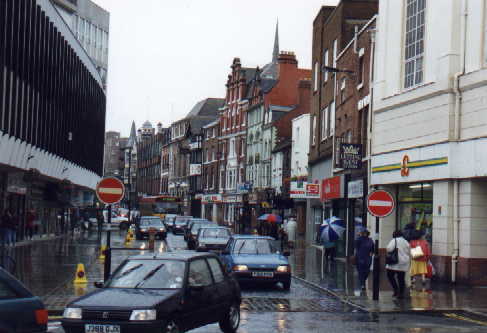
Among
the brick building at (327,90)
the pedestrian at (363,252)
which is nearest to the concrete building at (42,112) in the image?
the brick building at (327,90)

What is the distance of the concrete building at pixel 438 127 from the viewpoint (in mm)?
21594

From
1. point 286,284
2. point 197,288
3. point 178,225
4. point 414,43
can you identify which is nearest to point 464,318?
point 286,284

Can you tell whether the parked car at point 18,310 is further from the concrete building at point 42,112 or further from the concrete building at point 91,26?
the concrete building at point 91,26

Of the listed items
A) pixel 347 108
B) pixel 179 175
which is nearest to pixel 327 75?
pixel 347 108

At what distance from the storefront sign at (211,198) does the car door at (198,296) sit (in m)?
76.5

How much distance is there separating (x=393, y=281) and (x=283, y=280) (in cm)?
308

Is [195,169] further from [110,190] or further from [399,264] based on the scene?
[399,264]

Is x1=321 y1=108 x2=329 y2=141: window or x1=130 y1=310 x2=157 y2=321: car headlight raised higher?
x1=321 y1=108 x2=329 y2=141: window

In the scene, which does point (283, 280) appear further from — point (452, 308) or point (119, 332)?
point (119, 332)

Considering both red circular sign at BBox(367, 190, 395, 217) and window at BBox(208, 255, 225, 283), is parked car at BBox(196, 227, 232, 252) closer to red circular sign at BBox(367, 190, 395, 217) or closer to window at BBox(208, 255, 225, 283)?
red circular sign at BBox(367, 190, 395, 217)

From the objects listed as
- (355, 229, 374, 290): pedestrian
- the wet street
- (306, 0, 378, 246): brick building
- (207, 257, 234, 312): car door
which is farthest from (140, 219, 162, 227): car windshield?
(207, 257, 234, 312): car door

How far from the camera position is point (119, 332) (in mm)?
10367

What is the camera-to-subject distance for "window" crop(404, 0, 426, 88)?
2492 cm

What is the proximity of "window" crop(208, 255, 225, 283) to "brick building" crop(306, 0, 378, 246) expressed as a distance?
22.0m
